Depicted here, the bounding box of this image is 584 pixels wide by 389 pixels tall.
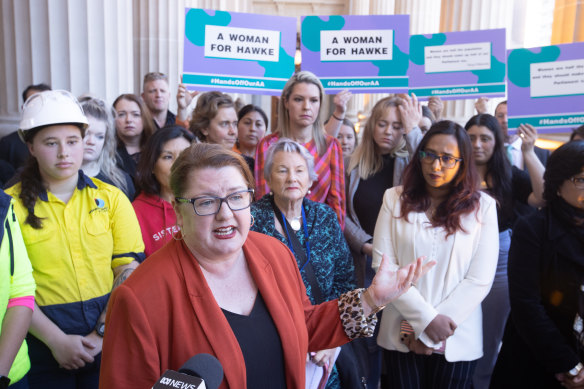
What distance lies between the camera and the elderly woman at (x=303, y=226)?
2.70 metres

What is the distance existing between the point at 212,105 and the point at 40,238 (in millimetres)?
2385

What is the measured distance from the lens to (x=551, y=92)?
4.41 m

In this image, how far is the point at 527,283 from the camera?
2.58 metres

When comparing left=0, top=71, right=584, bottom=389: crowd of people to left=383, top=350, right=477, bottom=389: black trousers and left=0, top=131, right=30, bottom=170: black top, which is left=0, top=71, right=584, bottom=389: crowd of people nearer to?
left=383, top=350, right=477, bottom=389: black trousers

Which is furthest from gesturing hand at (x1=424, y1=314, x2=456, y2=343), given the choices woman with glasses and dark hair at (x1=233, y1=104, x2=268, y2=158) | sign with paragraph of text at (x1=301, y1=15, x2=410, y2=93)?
sign with paragraph of text at (x1=301, y1=15, x2=410, y2=93)

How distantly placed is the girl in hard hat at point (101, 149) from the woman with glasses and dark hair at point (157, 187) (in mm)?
163

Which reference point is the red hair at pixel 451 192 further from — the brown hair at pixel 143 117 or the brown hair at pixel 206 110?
the brown hair at pixel 143 117

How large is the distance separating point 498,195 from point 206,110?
2497 millimetres

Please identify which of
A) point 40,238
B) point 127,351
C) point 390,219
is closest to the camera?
point 127,351

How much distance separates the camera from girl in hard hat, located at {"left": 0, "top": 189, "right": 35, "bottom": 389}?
1.85 metres

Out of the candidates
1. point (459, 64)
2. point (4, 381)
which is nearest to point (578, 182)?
point (4, 381)

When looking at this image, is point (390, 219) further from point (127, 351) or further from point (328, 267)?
point (127, 351)

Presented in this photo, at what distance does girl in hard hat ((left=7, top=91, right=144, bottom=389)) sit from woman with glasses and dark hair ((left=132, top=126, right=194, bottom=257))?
46 centimetres

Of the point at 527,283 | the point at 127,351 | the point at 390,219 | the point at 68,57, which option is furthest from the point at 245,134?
the point at 127,351
